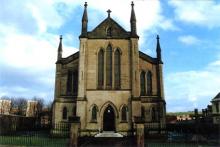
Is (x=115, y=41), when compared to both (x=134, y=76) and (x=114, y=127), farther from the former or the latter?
(x=114, y=127)

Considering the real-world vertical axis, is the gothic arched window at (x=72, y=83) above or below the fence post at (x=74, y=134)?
above

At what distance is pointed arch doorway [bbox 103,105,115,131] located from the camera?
33344mm

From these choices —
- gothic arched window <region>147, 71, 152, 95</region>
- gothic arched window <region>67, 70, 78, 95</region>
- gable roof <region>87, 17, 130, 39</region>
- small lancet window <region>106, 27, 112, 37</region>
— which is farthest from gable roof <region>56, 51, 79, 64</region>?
gothic arched window <region>147, 71, 152, 95</region>

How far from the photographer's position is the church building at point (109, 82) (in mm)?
32781

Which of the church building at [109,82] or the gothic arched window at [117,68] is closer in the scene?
the church building at [109,82]

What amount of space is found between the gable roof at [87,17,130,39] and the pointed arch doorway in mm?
8970

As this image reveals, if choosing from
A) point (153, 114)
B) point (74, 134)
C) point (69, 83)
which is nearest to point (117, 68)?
point (69, 83)

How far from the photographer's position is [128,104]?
32875 millimetres

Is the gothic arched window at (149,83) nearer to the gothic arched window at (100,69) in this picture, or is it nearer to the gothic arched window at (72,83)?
the gothic arched window at (100,69)

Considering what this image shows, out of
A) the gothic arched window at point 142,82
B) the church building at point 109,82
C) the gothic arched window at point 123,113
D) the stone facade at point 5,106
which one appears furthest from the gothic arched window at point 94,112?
the stone facade at point 5,106

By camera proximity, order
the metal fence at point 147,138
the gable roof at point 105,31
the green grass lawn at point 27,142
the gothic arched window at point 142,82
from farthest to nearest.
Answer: the gothic arched window at point 142,82
the gable roof at point 105,31
the metal fence at point 147,138
the green grass lawn at point 27,142

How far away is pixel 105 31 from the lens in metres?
35.6

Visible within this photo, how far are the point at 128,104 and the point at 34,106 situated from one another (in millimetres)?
68001

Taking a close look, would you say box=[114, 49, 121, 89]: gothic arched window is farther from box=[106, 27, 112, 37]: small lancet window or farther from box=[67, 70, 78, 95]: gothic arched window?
box=[67, 70, 78, 95]: gothic arched window
